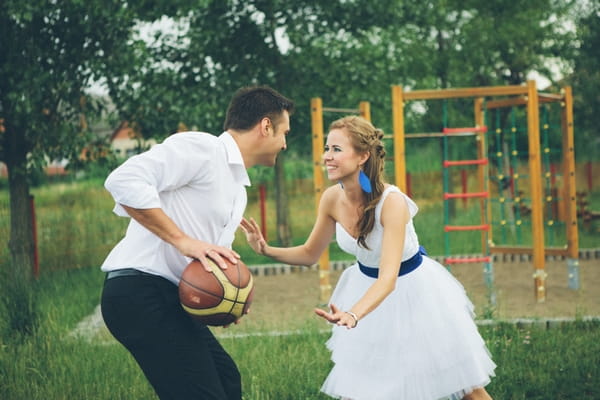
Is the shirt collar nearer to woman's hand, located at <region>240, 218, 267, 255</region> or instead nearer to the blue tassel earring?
the blue tassel earring

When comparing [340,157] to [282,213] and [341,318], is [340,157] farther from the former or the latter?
[282,213]

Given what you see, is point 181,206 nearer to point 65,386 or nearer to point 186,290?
point 186,290

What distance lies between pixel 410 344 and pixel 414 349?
3 centimetres

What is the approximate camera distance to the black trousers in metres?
3.23

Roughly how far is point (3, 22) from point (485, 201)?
6.76 metres

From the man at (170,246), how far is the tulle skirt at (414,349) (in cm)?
96

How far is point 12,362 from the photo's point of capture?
5.71 meters

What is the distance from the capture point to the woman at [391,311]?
3965 mm

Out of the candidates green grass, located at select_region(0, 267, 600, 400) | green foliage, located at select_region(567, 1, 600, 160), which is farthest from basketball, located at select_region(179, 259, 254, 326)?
green foliage, located at select_region(567, 1, 600, 160)

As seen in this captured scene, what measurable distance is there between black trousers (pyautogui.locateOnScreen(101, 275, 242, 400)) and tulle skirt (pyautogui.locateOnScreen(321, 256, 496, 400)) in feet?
3.41

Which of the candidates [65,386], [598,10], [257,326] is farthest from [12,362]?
[598,10]

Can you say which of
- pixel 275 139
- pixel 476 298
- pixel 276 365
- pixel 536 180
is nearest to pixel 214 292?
pixel 275 139

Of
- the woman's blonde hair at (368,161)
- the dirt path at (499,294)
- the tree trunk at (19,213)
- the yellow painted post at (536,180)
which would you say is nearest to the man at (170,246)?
the woman's blonde hair at (368,161)

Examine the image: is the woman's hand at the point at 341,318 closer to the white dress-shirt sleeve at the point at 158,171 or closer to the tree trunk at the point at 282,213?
the white dress-shirt sleeve at the point at 158,171
